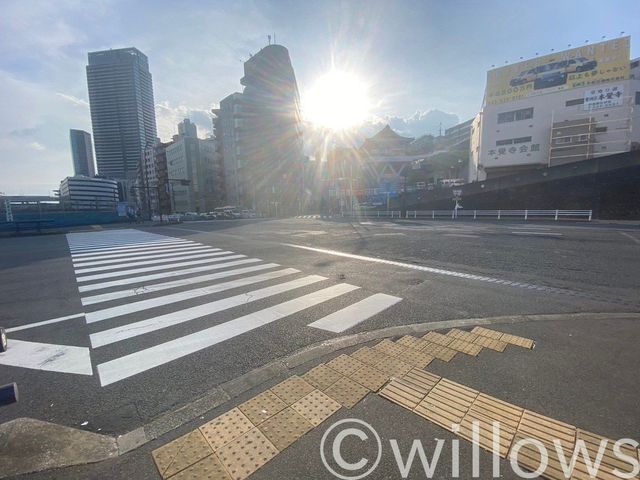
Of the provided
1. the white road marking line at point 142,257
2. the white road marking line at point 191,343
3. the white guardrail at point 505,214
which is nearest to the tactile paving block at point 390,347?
the white road marking line at point 191,343

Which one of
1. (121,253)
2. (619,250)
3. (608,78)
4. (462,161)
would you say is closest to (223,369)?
(121,253)

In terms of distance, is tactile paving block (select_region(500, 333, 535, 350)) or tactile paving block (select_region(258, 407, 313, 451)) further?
tactile paving block (select_region(500, 333, 535, 350))

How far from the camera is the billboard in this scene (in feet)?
127

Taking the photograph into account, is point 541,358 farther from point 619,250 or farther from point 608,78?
point 608,78

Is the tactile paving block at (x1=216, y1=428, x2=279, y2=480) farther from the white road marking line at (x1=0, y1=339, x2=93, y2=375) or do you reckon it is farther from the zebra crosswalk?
the white road marking line at (x1=0, y1=339, x2=93, y2=375)

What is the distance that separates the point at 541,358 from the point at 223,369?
3.78 meters

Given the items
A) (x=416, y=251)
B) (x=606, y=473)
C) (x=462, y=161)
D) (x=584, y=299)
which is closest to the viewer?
(x=606, y=473)

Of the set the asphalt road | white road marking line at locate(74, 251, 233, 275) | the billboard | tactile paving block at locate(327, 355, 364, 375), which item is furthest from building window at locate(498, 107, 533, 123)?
tactile paving block at locate(327, 355, 364, 375)

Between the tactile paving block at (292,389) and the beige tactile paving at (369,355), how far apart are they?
2.56 feet

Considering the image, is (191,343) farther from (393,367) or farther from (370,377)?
(393,367)

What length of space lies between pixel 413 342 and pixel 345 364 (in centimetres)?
108

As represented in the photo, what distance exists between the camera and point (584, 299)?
5.31 m

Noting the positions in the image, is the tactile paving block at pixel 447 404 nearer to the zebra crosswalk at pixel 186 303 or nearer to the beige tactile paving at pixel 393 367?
the beige tactile paving at pixel 393 367

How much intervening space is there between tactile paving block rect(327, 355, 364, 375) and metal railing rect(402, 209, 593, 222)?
3128cm
